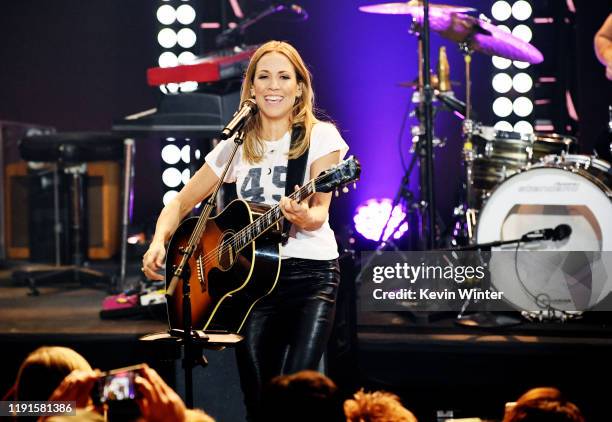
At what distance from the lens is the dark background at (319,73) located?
830 cm

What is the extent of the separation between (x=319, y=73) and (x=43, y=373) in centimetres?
637

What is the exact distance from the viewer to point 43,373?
2789 millimetres

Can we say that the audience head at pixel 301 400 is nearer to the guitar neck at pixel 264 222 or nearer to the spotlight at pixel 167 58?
the guitar neck at pixel 264 222

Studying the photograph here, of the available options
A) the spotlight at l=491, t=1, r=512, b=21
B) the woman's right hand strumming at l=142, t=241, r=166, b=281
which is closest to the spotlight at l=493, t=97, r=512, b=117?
the spotlight at l=491, t=1, r=512, b=21

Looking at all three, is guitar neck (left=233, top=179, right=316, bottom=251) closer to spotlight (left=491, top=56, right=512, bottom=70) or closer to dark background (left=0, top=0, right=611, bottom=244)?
dark background (left=0, top=0, right=611, bottom=244)

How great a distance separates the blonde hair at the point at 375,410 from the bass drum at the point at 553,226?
361 cm

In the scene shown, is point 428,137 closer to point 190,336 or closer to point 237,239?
point 237,239

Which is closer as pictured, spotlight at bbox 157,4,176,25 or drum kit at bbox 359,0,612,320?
drum kit at bbox 359,0,612,320

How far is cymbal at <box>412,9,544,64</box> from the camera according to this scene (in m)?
6.39

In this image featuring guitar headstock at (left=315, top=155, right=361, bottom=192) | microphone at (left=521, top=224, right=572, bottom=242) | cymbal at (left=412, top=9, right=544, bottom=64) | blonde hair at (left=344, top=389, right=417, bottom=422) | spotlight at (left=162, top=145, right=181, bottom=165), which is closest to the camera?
blonde hair at (left=344, top=389, right=417, bottom=422)

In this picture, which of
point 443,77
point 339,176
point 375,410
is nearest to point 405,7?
point 443,77

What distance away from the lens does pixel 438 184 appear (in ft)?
28.7

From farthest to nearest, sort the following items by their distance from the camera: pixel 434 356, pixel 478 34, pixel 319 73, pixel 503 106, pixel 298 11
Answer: pixel 319 73 → pixel 503 106 → pixel 298 11 → pixel 478 34 → pixel 434 356

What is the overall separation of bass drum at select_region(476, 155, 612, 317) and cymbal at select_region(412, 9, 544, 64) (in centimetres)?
89
